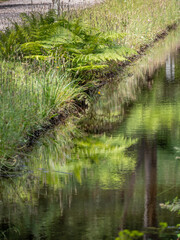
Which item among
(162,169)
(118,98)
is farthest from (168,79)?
(162,169)

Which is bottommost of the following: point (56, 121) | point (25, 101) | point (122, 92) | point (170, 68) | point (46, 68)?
point (56, 121)

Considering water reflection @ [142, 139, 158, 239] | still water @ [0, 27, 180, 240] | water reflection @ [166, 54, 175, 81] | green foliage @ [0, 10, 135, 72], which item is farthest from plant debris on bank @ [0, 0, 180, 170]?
water reflection @ [142, 139, 158, 239]

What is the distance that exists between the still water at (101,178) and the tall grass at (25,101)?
30 cm

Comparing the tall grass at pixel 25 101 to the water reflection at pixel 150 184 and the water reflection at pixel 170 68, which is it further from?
the water reflection at pixel 170 68

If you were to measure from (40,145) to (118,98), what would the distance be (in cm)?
371

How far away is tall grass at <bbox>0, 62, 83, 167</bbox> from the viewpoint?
7434 millimetres

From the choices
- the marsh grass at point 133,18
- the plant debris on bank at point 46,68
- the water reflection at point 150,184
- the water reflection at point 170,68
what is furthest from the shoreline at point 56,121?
the marsh grass at point 133,18

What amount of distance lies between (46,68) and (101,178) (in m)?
5.16

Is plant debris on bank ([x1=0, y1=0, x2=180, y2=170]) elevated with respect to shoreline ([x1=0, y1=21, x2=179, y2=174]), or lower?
elevated

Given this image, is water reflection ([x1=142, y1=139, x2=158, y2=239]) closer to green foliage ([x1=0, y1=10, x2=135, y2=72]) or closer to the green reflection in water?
the green reflection in water

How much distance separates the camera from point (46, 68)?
11.4 metres

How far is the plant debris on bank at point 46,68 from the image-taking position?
26.2ft

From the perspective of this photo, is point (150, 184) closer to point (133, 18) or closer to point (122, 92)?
point (122, 92)

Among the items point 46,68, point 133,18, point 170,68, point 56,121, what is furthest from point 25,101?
point 133,18
